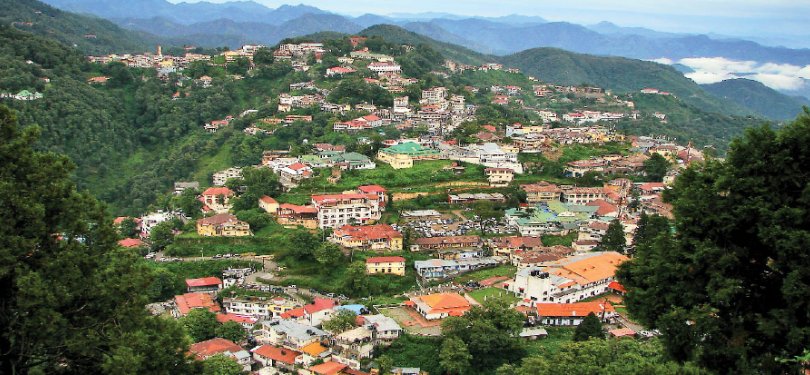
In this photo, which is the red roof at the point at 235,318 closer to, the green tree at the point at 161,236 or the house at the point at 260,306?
the house at the point at 260,306

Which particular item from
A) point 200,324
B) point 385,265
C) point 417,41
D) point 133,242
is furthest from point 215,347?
point 417,41

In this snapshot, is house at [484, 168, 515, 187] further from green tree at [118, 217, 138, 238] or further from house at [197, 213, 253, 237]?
green tree at [118, 217, 138, 238]

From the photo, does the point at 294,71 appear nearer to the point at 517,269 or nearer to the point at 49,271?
the point at 517,269

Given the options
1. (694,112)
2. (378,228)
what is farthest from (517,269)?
(694,112)

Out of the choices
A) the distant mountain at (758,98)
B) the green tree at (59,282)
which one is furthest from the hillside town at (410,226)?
the distant mountain at (758,98)

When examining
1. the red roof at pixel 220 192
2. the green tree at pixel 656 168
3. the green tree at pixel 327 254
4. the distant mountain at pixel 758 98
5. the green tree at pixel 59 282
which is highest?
the green tree at pixel 59 282

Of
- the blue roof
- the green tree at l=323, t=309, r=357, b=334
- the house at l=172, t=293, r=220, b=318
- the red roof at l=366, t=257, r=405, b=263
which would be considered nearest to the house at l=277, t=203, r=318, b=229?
→ the red roof at l=366, t=257, r=405, b=263

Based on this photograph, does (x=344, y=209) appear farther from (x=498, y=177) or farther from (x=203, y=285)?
(x=498, y=177)
